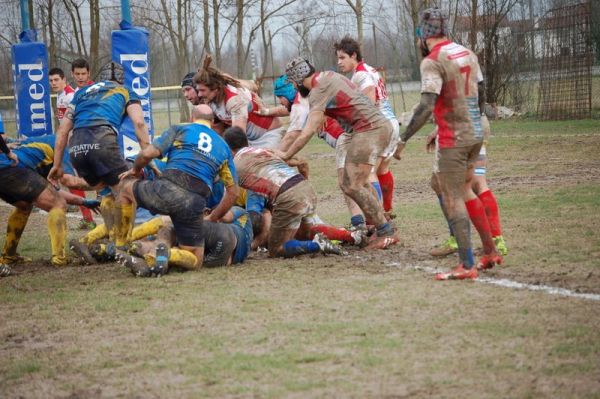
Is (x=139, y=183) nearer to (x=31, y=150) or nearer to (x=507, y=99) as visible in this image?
(x=31, y=150)

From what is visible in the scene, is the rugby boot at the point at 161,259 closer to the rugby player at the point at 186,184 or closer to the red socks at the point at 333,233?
the rugby player at the point at 186,184

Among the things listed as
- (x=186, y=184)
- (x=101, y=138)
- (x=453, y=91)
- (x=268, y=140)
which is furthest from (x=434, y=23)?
(x=268, y=140)

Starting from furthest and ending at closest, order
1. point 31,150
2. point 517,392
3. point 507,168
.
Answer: point 507,168, point 31,150, point 517,392

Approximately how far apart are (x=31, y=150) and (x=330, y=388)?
229 inches

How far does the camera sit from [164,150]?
8.12 m

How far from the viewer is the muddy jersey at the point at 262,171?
884 centimetres

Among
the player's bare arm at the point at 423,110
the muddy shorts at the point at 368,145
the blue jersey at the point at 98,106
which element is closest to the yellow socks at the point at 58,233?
the blue jersey at the point at 98,106

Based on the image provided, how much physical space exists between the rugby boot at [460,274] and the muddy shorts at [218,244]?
2.15 metres

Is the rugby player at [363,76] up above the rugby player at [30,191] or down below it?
above

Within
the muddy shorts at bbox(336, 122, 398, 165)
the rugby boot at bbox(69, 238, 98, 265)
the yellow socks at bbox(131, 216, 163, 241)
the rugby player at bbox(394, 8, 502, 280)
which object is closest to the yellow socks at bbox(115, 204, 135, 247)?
the yellow socks at bbox(131, 216, 163, 241)

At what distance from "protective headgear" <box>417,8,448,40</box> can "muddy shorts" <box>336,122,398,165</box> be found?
6.17 feet

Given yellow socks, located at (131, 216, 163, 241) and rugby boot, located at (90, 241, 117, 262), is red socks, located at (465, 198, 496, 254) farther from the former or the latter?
rugby boot, located at (90, 241, 117, 262)

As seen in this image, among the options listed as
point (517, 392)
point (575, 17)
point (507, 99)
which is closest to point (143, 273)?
point (517, 392)

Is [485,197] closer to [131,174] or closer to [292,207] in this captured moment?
[292,207]
